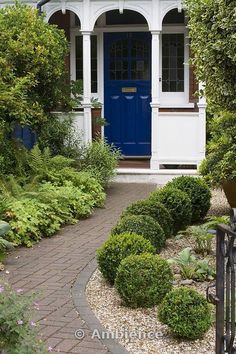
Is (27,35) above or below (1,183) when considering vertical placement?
above

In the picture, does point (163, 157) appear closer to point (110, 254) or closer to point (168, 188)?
point (168, 188)

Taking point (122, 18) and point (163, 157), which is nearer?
point (163, 157)

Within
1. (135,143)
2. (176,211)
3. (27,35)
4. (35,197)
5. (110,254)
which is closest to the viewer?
(110,254)

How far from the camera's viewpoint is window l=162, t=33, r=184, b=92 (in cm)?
1402

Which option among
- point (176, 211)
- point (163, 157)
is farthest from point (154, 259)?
point (163, 157)

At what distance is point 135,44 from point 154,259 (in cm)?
984

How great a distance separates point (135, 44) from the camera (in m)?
14.3

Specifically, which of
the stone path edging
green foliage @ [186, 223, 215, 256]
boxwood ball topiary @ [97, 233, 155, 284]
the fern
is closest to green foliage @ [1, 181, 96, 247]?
the fern

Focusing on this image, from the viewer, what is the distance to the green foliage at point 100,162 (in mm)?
11508

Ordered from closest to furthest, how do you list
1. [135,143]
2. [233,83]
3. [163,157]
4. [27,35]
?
1. [233,83]
2. [27,35]
3. [163,157]
4. [135,143]

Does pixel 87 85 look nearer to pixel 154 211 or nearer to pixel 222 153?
pixel 222 153

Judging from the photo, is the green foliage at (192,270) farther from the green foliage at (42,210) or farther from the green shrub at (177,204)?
the green foliage at (42,210)

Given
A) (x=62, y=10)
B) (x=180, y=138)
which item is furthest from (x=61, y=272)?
(x=62, y=10)

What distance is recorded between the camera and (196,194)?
29.0 ft
